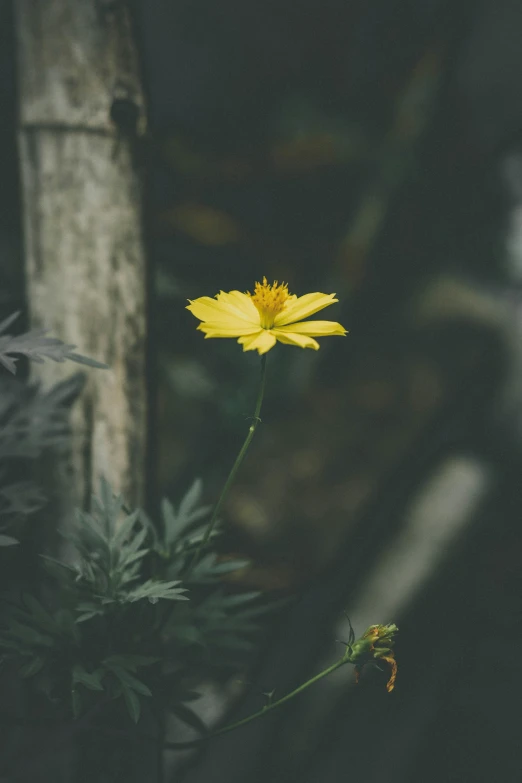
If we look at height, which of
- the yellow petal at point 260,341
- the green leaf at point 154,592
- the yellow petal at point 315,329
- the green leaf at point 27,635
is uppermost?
the yellow petal at point 315,329

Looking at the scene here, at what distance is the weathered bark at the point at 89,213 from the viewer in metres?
0.96

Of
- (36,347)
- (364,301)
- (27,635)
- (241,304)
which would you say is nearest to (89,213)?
(36,347)

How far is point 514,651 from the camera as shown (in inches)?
61.9

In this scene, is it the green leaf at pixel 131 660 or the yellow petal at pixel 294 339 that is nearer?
the yellow petal at pixel 294 339

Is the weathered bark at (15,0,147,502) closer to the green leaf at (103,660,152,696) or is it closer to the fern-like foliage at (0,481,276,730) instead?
the fern-like foliage at (0,481,276,730)

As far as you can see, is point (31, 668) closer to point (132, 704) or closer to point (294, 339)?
point (132, 704)

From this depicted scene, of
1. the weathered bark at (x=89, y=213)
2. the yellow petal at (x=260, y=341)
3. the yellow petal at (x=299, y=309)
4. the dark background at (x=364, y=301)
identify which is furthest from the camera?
the dark background at (x=364, y=301)

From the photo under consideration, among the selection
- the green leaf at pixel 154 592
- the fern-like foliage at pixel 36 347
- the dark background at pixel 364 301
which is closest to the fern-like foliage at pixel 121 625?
the green leaf at pixel 154 592

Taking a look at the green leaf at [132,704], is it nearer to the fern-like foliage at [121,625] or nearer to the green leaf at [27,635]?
the fern-like foliage at [121,625]

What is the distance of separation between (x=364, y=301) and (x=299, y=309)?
70.1 inches

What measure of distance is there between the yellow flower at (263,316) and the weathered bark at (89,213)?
0.36 m

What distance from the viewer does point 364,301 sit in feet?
8.04

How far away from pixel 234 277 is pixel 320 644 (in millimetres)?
1399

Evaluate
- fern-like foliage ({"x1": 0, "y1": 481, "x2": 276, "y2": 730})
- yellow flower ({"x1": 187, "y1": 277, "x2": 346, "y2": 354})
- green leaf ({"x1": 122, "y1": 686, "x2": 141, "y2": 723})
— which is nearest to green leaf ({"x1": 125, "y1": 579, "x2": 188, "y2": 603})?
fern-like foliage ({"x1": 0, "y1": 481, "x2": 276, "y2": 730})
